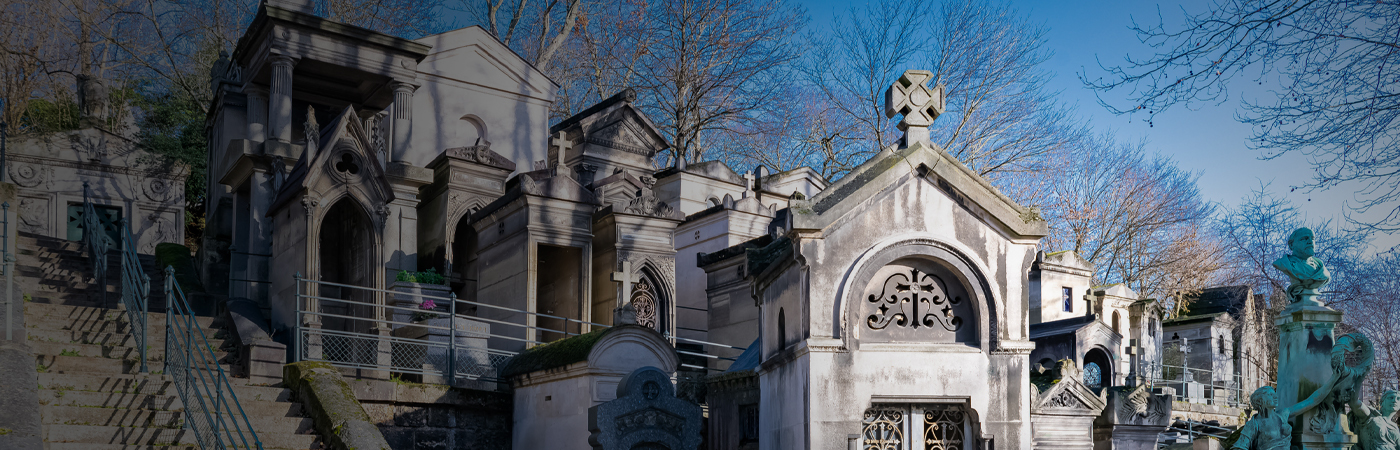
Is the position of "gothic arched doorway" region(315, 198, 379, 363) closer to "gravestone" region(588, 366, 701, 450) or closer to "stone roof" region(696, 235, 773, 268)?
"stone roof" region(696, 235, 773, 268)

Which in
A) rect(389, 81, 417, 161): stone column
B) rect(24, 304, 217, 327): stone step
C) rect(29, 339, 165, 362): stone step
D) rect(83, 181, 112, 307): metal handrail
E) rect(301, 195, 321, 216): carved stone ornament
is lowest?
rect(29, 339, 165, 362): stone step

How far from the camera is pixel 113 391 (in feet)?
30.7

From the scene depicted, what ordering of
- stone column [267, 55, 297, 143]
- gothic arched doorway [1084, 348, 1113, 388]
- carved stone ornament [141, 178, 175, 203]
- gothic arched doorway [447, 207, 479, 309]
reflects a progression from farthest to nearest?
carved stone ornament [141, 178, 175, 203] → gothic arched doorway [1084, 348, 1113, 388] → gothic arched doorway [447, 207, 479, 309] → stone column [267, 55, 297, 143]

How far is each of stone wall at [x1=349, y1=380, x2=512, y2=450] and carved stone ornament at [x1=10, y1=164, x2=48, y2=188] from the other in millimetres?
17619

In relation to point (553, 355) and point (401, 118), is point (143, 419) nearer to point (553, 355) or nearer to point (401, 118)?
point (553, 355)

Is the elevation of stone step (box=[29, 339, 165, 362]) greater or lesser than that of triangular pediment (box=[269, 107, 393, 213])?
lesser

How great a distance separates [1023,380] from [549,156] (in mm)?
17232

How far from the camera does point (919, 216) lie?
7840 millimetres

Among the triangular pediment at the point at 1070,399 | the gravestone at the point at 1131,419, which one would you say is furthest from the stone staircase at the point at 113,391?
the gravestone at the point at 1131,419

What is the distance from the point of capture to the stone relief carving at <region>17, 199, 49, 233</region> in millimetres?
23781

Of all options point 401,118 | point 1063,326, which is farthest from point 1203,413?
point 401,118

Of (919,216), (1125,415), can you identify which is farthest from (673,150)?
(919,216)

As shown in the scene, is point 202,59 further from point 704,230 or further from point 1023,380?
point 1023,380

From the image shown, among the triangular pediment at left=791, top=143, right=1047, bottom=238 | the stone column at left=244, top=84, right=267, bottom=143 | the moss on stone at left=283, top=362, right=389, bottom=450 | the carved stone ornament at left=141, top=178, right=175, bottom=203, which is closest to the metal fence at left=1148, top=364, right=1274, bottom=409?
the stone column at left=244, top=84, right=267, bottom=143
